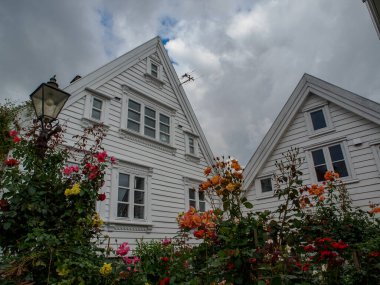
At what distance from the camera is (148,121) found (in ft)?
30.7

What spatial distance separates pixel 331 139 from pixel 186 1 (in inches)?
259

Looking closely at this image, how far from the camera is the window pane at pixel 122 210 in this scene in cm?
732

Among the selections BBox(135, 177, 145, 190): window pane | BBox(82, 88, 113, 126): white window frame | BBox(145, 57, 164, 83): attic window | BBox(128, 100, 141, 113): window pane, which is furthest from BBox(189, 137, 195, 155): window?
BBox(82, 88, 113, 126): white window frame

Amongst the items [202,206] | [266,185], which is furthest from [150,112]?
[266,185]

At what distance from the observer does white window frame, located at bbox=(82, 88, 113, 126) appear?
7.49 m

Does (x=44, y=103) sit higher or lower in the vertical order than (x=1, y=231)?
higher

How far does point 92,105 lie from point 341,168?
8.36 metres

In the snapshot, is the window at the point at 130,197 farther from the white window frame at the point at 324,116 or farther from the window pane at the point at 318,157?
the white window frame at the point at 324,116

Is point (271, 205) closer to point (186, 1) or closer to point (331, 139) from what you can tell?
point (331, 139)

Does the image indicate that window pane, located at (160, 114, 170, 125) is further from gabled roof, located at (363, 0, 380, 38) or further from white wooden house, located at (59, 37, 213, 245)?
gabled roof, located at (363, 0, 380, 38)

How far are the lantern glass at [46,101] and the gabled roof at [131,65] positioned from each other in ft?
13.1

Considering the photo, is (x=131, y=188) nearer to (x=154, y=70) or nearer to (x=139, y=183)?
(x=139, y=183)

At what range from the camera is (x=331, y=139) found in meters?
8.85

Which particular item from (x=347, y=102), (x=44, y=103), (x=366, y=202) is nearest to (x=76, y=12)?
(x=44, y=103)
